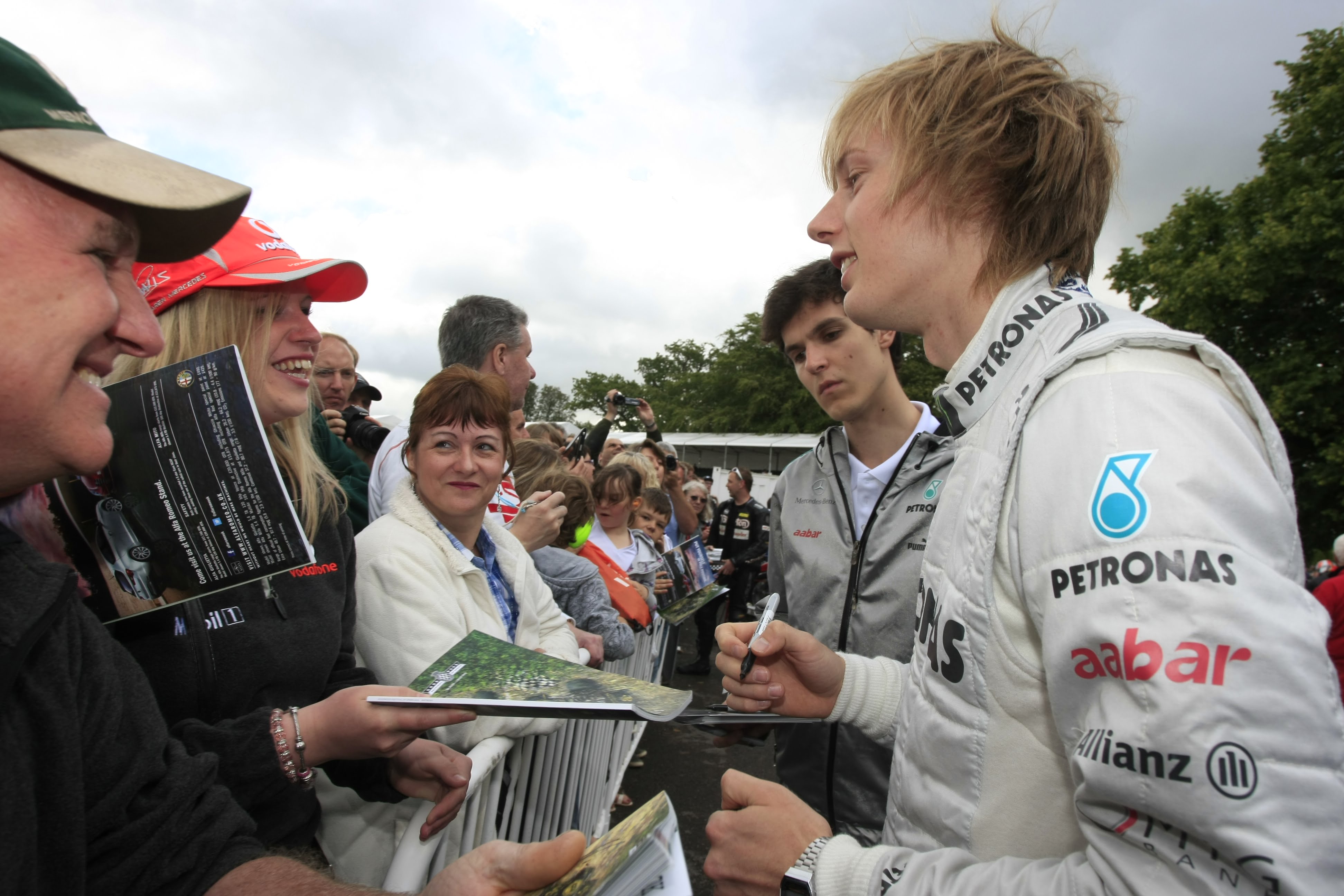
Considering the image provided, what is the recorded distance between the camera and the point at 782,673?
1.90 metres

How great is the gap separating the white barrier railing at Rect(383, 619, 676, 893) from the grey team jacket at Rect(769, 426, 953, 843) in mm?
792

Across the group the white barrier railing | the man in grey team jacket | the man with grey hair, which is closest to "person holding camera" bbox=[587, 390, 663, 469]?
the man with grey hair

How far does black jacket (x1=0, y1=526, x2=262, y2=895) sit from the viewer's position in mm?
981

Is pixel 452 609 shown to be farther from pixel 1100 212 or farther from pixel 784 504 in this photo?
pixel 1100 212

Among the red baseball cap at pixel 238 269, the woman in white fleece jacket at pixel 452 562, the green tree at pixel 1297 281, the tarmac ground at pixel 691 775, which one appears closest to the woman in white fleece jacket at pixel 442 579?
the woman in white fleece jacket at pixel 452 562

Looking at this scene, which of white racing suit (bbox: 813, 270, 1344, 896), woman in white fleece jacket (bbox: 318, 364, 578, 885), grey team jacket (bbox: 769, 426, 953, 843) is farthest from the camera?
grey team jacket (bbox: 769, 426, 953, 843)

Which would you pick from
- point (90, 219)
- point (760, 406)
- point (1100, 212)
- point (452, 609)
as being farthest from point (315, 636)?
point (760, 406)

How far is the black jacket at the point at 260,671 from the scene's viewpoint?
1473 millimetres

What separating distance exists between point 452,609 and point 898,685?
1353 mm

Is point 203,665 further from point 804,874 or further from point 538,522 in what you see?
point 538,522

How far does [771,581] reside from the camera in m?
3.15

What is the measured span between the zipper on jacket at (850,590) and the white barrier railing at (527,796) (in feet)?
2.66

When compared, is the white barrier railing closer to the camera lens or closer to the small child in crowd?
the camera lens

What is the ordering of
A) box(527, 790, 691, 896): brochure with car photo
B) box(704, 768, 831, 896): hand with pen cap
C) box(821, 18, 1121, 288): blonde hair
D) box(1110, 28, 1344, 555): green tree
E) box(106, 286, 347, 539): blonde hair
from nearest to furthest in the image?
box(527, 790, 691, 896): brochure with car photo < box(704, 768, 831, 896): hand with pen cap < box(821, 18, 1121, 288): blonde hair < box(106, 286, 347, 539): blonde hair < box(1110, 28, 1344, 555): green tree
